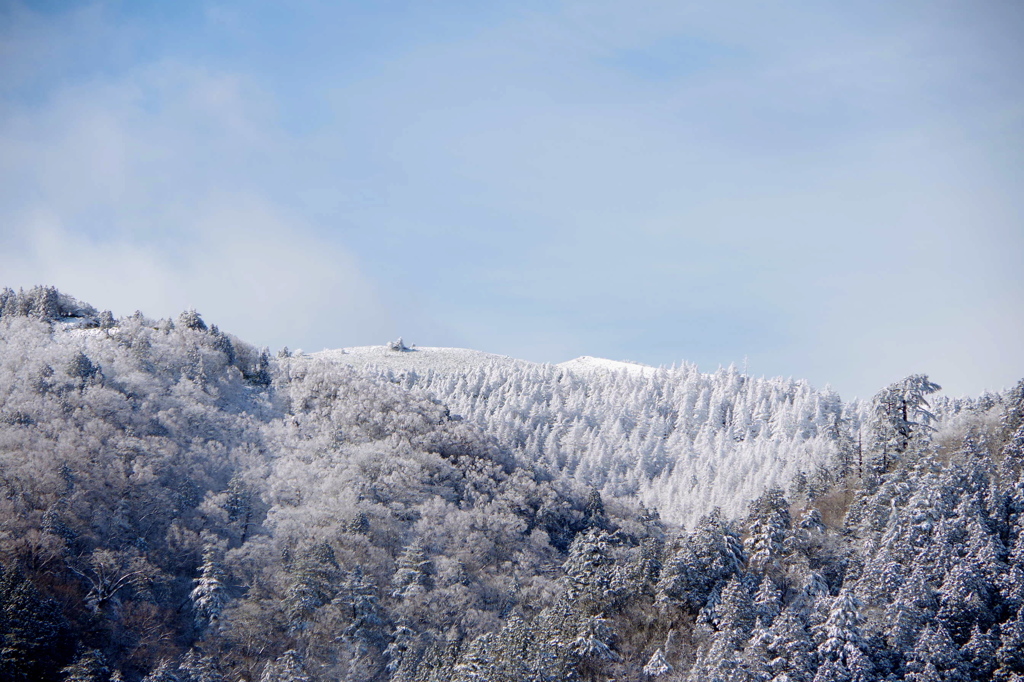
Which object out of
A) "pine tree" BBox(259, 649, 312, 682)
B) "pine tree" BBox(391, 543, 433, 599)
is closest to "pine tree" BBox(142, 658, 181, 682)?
"pine tree" BBox(259, 649, 312, 682)

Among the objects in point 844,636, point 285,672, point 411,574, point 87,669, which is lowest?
point 87,669

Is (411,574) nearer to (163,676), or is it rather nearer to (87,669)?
(163,676)

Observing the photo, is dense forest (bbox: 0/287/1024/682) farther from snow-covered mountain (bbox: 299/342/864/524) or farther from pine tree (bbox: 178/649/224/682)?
snow-covered mountain (bbox: 299/342/864/524)

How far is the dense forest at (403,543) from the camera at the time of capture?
46.8 metres

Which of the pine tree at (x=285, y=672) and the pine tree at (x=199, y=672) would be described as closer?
the pine tree at (x=285, y=672)

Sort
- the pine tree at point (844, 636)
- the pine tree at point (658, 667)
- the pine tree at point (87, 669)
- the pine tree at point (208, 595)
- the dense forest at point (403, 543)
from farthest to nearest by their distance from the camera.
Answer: the pine tree at point (208, 595) → the pine tree at point (658, 667) → the dense forest at point (403, 543) → the pine tree at point (87, 669) → the pine tree at point (844, 636)

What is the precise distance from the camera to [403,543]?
8488 centimetres

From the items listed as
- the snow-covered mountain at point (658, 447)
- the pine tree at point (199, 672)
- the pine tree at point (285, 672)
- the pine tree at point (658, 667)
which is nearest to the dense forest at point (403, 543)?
the pine tree at point (658, 667)

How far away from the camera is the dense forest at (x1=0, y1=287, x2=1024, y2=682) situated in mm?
46844

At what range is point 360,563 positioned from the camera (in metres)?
77.2

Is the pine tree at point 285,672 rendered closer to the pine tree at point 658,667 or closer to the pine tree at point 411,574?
the pine tree at point 411,574

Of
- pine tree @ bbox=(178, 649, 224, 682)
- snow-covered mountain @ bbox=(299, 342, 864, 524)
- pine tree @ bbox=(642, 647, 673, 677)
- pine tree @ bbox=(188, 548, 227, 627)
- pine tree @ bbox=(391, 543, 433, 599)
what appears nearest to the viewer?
pine tree @ bbox=(642, 647, 673, 677)

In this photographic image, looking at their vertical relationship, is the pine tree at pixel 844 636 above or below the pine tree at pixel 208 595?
above

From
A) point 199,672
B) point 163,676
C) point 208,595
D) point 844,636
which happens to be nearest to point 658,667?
point 844,636
